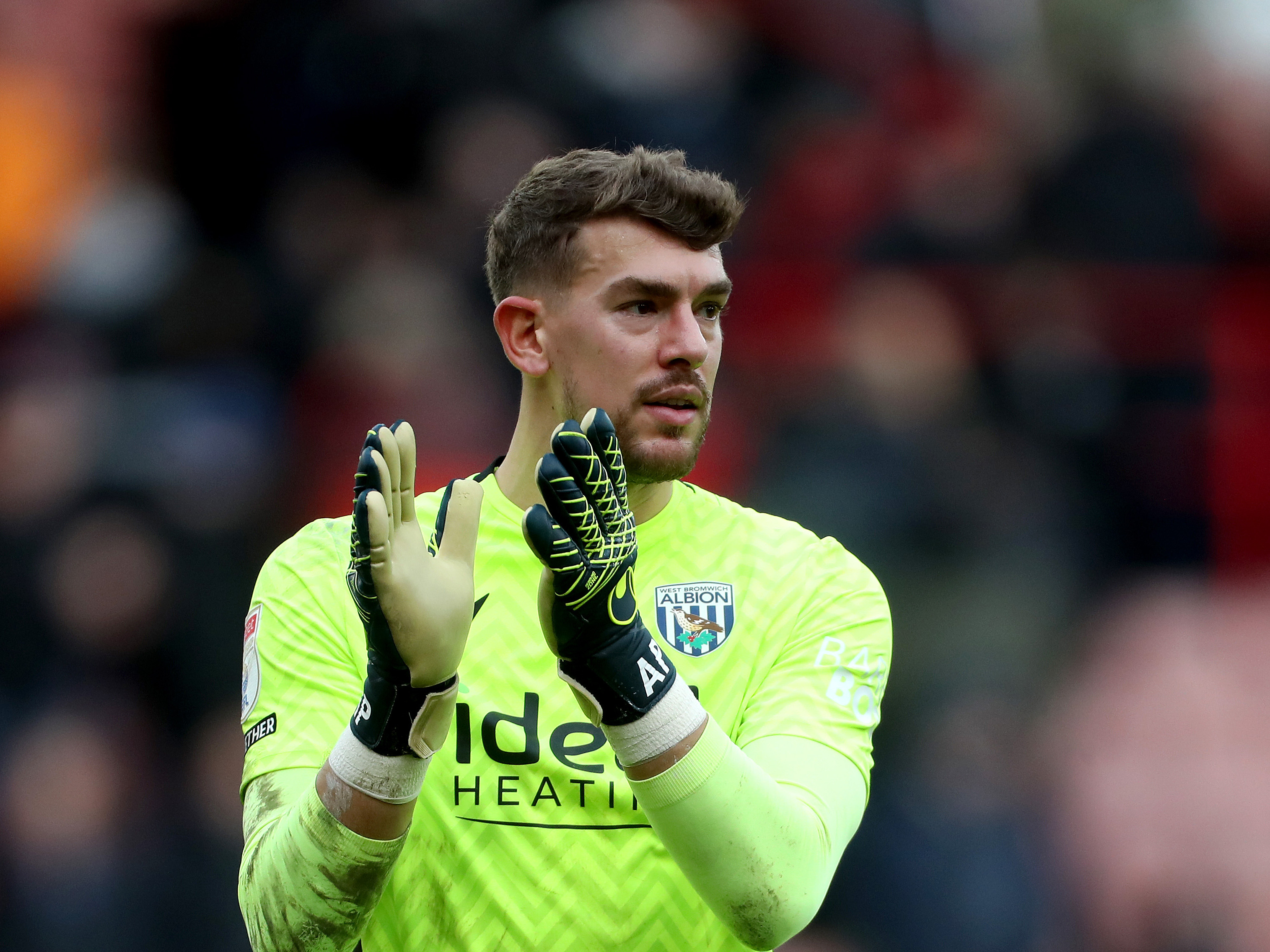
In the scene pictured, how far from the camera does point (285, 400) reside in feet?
23.5

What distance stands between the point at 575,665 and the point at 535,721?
22.4 inches

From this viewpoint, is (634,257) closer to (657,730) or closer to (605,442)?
(605,442)

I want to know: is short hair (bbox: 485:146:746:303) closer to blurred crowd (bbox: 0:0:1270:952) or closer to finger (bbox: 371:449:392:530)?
finger (bbox: 371:449:392:530)

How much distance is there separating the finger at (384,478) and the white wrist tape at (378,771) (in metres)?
0.45

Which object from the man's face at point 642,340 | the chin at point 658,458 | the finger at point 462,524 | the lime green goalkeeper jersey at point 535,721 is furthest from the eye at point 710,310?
the finger at point 462,524

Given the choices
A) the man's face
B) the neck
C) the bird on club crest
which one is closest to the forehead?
the man's face

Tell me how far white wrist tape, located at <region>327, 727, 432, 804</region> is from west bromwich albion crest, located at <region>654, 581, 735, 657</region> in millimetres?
786

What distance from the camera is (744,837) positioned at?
2.79 metres

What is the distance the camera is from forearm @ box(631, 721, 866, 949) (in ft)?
9.03

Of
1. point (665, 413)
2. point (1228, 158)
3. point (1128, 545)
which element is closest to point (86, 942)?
point (665, 413)

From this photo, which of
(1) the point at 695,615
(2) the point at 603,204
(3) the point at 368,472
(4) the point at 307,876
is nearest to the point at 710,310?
(2) the point at 603,204

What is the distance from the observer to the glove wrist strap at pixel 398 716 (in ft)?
9.13

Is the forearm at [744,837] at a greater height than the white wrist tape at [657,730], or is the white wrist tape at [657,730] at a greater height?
the white wrist tape at [657,730]

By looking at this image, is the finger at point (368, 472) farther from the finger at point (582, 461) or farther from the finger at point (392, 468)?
the finger at point (582, 461)
